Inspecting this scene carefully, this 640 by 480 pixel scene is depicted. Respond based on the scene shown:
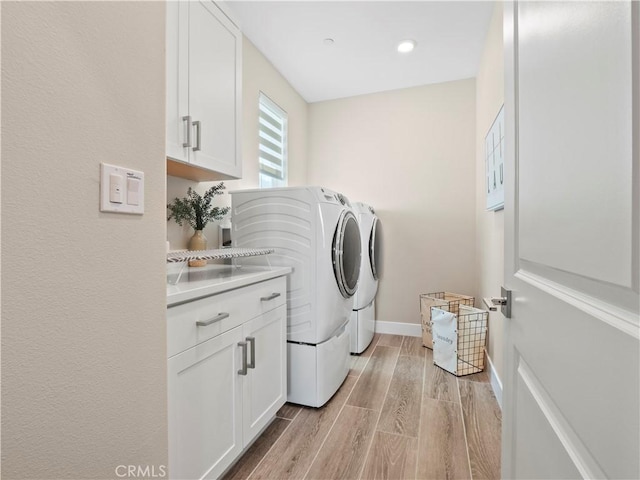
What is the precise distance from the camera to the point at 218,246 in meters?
2.20

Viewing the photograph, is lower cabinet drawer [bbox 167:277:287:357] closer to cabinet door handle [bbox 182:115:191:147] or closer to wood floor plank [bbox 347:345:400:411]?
cabinet door handle [bbox 182:115:191:147]

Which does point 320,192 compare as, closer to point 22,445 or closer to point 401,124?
point 22,445

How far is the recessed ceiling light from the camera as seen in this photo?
2.49 metres

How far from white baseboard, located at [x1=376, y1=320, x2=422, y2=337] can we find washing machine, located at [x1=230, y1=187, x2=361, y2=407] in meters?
1.48

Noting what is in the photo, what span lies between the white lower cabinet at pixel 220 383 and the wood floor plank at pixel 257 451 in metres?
0.11

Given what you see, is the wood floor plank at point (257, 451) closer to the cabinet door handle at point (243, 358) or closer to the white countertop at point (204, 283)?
the cabinet door handle at point (243, 358)

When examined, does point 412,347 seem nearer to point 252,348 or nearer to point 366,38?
point 252,348

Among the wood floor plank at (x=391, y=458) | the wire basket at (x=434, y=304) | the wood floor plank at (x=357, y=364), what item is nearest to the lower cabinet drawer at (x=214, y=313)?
the wood floor plank at (x=391, y=458)

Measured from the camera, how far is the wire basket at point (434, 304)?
275cm

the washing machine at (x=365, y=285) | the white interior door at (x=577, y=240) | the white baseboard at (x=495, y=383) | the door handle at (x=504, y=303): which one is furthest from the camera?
the washing machine at (x=365, y=285)

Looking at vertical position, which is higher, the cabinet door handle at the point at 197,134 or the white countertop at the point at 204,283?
the cabinet door handle at the point at 197,134

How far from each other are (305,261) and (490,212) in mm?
1474

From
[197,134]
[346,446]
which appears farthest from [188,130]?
[346,446]

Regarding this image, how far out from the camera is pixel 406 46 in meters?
2.54
